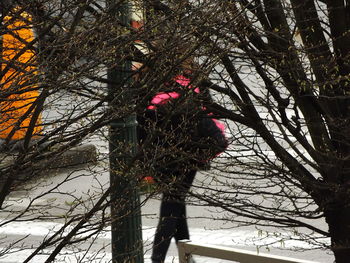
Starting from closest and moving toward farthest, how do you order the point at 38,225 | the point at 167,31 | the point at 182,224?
the point at 167,31 → the point at 182,224 → the point at 38,225

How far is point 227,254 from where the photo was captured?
5.73m

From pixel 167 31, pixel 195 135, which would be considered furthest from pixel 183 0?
pixel 195 135

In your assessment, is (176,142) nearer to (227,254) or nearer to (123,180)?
(227,254)

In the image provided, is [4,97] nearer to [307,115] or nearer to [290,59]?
[290,59]

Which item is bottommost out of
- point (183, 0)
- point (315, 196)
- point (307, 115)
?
point (315, 196)

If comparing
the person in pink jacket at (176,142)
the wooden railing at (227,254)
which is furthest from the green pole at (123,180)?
the wooden railing at (227,254)

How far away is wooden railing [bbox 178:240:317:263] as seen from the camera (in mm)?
5543

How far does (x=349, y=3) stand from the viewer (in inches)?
212

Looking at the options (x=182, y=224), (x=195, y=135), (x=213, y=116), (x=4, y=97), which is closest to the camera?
(x=4, y=97)

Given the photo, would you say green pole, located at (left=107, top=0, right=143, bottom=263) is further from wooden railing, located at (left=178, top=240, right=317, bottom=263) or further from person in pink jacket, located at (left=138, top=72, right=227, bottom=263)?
wooden railing, located at (left=178, top=240, right=317, bottom=263)

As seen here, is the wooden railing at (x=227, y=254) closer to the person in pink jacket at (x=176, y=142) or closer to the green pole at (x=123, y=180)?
the person in pink jacket at (x=176, y=142)

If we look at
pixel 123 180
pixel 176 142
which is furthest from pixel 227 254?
pixel 123 180

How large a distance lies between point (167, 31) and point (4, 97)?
99 cm

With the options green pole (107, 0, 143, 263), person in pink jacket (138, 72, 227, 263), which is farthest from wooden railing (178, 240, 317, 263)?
green pole (107, 0, 143, 263)
